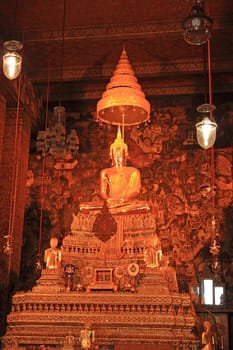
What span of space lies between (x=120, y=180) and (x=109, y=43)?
8.15 feet

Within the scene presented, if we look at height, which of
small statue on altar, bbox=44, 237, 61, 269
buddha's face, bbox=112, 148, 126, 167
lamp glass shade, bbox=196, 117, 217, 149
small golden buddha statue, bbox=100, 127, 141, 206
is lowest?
small statue on altar, bbox=44, 237, 61, 269

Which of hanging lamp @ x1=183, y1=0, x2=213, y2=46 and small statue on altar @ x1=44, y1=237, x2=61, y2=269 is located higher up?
hanging lamp @ x1=183, y1=0, x2=213, y2=46

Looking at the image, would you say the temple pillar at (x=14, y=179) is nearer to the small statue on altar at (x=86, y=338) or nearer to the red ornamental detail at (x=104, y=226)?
the red ornamental detail at (x=104, y=226)

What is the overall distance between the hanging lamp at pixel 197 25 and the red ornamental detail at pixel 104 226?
3.67 meters

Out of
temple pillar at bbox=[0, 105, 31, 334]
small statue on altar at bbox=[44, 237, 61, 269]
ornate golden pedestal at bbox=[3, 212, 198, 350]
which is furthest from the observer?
temple pillar at bbox=[0, 105, 31, 334]

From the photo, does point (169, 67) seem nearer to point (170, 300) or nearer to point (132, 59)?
point (132, 59)

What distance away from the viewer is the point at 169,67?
393 inches

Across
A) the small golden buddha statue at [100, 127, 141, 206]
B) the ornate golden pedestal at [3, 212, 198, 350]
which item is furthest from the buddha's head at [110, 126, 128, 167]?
the ornate golden pedestal at [3, 212, 198, 350]

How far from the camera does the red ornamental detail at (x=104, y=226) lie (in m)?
7.67

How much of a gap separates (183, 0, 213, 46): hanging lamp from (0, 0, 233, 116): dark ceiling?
3.96m

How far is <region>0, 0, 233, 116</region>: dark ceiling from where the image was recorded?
8.59 metres

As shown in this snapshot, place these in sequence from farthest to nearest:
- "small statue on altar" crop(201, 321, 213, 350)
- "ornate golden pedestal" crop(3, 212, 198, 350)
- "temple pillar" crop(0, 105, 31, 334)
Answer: "temple pillar" crop(0, 105, 31, 334) < "ornate golden pedestal" crop(3, 212, 198, 350) < "small statue on altar" crop(201, 321, 213, 350)

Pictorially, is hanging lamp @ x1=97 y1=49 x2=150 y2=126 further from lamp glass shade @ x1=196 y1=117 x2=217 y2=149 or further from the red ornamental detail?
lamp glass shade @ x1=196 y1=117 x2=217 y2=149

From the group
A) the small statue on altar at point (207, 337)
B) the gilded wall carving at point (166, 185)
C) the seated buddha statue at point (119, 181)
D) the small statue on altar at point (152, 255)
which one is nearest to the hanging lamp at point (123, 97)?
the seated buddha statue at point (119, 181)
